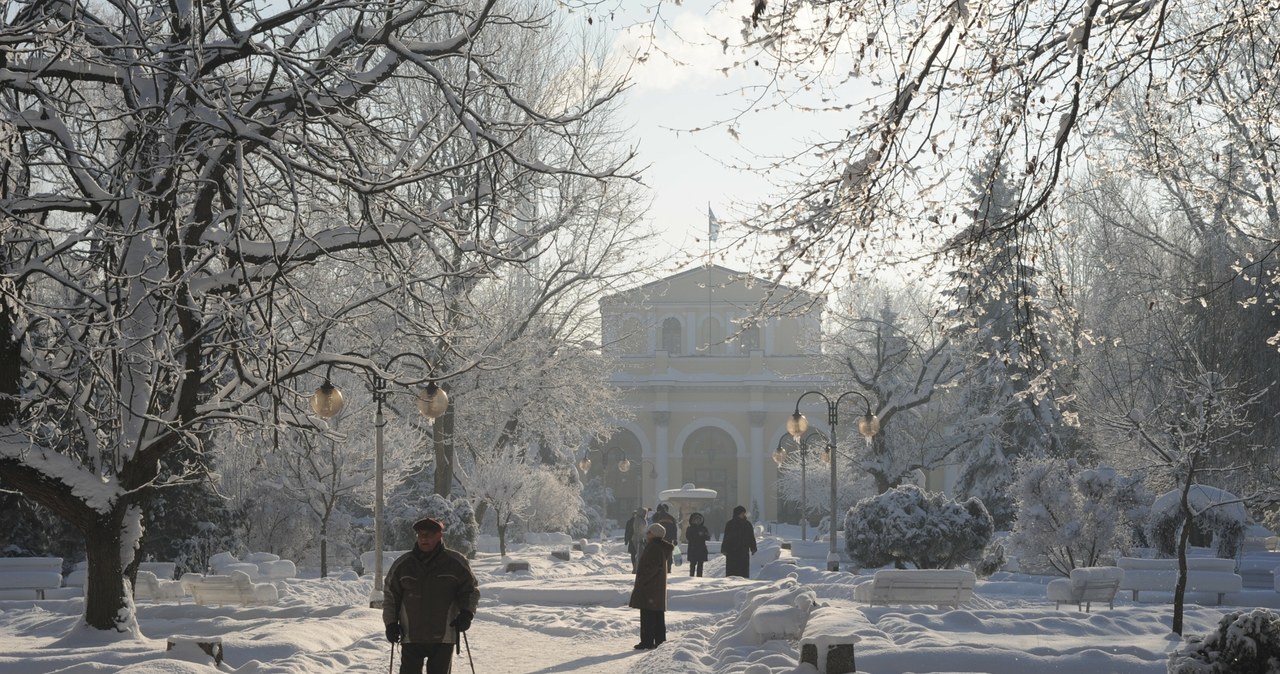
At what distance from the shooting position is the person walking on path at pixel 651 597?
13.8 meters

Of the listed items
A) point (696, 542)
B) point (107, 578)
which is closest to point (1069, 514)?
point (696, 542)

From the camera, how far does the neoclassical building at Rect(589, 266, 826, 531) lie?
213 feet

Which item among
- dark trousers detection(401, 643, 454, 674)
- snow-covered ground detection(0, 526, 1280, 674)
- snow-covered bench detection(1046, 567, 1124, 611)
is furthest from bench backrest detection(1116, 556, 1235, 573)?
dark trousers detection(401, 643, 454, 674)

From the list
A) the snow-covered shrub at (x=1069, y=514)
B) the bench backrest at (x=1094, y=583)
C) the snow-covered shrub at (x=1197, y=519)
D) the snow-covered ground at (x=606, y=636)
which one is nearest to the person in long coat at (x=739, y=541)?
the snow-covered ground at (x=606, y=636)

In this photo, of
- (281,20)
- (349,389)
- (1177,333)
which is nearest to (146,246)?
(281,20)

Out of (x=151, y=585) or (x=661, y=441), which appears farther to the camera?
(x=661, y=441)

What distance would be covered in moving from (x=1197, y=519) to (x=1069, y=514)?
8.91 feet

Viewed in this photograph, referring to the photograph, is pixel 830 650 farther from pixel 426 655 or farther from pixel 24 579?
pixel 24 579

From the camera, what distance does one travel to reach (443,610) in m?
→ 9.18

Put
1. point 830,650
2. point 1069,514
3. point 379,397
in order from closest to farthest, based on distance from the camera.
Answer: point 830,650 → point 379,397 → point 1069,514

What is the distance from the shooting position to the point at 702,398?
217ft

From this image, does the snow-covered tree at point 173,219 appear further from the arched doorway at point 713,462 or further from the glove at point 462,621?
the arched doorway at point 713,462

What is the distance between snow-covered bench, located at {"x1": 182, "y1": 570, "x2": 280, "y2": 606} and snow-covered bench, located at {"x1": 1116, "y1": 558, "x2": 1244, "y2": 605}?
1181 centimetres

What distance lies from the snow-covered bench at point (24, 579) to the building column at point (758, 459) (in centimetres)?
4740
